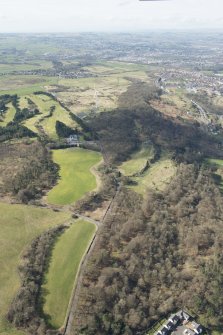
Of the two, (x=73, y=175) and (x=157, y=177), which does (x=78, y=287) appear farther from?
(x=157, y=177)

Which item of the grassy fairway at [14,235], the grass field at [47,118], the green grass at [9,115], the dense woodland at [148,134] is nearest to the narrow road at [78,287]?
the grassy fairway at [14,235]

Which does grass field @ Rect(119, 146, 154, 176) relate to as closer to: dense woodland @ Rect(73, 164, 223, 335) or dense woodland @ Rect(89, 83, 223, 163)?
dense woodland @ Rect(89, 83, 223, 163)

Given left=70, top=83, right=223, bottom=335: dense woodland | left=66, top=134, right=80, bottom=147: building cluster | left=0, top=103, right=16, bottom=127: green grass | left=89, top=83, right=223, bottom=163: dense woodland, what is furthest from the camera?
left=0, top=103, right=16, bottom=127: green grass

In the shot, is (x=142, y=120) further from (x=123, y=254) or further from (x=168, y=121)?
(x=123, y=254)

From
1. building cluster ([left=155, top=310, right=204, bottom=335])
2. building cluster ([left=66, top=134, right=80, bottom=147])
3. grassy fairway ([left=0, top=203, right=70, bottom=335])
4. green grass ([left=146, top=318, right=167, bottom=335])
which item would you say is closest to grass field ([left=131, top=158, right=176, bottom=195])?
grassy fairway ([left=0, top=203, right=70, bottom=335])

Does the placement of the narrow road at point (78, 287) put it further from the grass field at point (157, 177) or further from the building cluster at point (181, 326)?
the grass field at point (157, 177)
